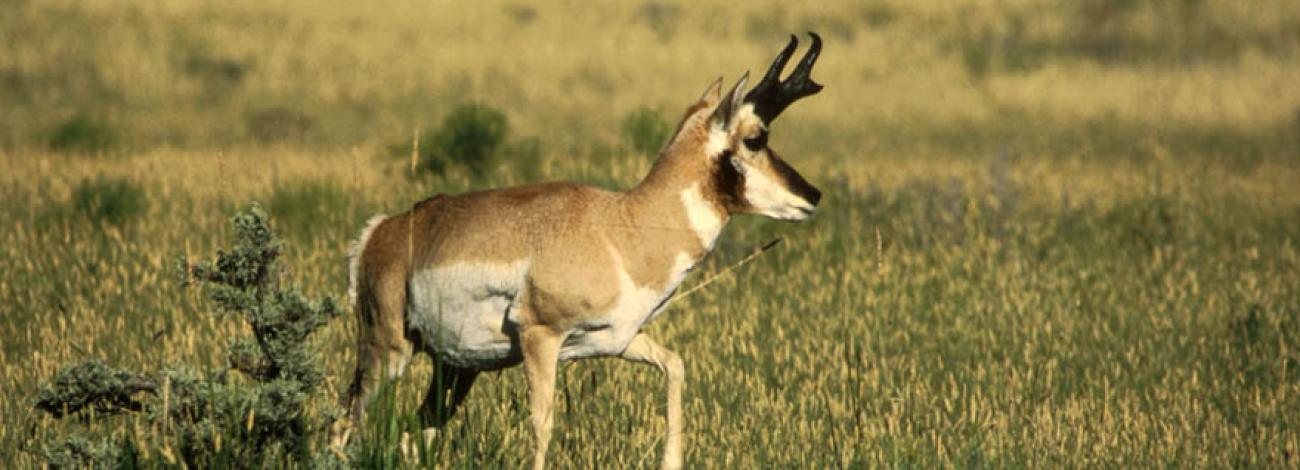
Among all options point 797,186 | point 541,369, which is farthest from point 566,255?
point 797,186

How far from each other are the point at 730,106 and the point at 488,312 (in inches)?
43.6

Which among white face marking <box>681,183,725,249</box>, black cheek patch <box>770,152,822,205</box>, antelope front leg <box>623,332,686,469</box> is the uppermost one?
black cheek patch <box>770,152,822,205</box>

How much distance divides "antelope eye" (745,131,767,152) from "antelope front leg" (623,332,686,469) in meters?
0.86

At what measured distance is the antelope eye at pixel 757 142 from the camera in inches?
226

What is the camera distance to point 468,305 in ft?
18.8

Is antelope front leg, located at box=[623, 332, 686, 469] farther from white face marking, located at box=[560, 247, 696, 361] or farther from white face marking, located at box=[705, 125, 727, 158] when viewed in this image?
white face marking, located at box=[705, 125, 727, 158]

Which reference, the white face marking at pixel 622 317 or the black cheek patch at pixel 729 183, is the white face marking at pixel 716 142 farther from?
the white face marking at pixel 622 317

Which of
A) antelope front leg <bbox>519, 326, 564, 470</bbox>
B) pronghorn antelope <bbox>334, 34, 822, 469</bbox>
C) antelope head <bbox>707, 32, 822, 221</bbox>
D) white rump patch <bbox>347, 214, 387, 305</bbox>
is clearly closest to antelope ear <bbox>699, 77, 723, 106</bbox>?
pronghorn antelope <bbox>334, 34, 822, 469</bbox>

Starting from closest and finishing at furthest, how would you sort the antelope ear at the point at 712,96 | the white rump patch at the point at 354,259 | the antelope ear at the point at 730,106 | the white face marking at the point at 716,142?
the antelope ear at the point at 730,106
the white face marking at the point at 716,142
the antelope ear at the point at 712,96
the white rump patch at the point at 354,259

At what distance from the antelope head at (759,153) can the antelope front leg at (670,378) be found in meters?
0.64

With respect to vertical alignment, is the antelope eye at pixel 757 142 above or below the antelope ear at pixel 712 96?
below

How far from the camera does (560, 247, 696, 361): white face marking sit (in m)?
5.75

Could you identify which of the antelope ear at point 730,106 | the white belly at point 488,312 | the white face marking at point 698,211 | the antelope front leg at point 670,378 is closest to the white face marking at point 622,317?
the white belly at point 488,312

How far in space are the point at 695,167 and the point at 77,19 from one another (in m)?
29.6
